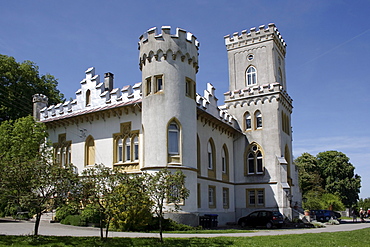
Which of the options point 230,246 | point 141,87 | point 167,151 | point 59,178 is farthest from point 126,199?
point 141,87

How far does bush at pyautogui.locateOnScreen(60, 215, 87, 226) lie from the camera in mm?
23500

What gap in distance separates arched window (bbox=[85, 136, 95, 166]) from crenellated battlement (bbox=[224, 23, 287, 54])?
1738cm

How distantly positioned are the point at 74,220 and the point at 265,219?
534 inches

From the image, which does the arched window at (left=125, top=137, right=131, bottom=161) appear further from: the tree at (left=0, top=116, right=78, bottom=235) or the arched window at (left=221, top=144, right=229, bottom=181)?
the tree at (left=0, top=116, right=78, bottom=235)

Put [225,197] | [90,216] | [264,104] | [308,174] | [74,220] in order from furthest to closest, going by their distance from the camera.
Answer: [308,174]
[264,104]
[225,197]
[74,220]
[90,216]

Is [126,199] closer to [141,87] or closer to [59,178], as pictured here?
[59,178]

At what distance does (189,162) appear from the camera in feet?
80.9

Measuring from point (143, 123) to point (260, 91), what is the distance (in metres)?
14.5

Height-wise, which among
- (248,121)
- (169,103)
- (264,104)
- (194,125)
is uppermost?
(264,104)

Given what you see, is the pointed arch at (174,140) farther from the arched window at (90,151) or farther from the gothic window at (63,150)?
the gothic window at (63,150)

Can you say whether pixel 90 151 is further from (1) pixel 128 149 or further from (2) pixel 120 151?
(1) pixel 128 149

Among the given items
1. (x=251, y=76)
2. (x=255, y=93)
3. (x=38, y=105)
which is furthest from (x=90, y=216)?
(x=251, y=76)

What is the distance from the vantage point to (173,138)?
24.6m

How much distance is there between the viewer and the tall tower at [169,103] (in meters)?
24.2
